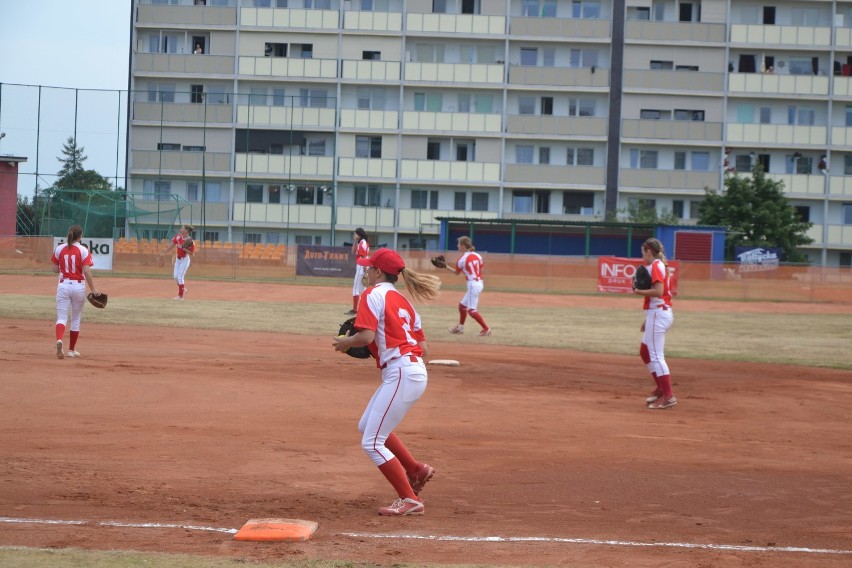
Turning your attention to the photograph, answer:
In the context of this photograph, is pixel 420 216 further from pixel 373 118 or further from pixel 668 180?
pixel 668 180

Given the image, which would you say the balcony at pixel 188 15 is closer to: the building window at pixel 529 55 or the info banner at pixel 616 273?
the building window at pixel 529 55

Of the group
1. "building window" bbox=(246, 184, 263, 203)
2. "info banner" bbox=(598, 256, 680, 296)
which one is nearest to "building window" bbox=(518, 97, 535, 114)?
"building window" bbox=(246, 184, 263, 203)

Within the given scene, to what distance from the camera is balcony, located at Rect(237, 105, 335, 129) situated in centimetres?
5988

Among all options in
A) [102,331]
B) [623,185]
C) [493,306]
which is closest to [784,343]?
[493,306]

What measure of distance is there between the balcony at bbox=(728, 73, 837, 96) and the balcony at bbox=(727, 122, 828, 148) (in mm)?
2028

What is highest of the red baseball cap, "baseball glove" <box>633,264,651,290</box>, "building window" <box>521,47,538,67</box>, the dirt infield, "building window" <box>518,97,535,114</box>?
"building window" <box>521,47,538,67</box>

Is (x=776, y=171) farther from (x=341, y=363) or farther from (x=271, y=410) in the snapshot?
(x=271, y=410)

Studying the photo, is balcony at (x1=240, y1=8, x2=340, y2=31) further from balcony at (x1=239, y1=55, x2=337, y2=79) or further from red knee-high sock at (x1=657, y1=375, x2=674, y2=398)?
red knee-high sock at (x1=657, y1=375, x2=674, y2=398)

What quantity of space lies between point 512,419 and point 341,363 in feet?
19.0

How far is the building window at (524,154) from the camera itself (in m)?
61.9

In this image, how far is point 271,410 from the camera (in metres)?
13.2

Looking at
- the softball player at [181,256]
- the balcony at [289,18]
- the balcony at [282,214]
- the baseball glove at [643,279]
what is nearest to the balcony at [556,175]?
the balcony at [282,214]

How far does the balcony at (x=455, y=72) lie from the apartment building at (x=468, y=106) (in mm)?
86

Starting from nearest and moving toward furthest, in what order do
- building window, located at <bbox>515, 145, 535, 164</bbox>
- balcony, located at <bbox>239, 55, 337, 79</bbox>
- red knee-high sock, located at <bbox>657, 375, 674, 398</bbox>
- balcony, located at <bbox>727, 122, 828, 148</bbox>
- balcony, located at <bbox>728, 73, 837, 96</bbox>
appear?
1. red knee-high sock, located at <bbox>657, 375, 674, 398</bbox>
2. balcony, located at <bbox>239, 55, 337, 79</bbox>
3. balcony, located at <bbox>728, 73, 837, 96</bbox>
4. balcony, located at <bbox>727, 122, 828, 148</bbox>
5. building window, located at <bbox>515, 145, 535, 164</bbox>
